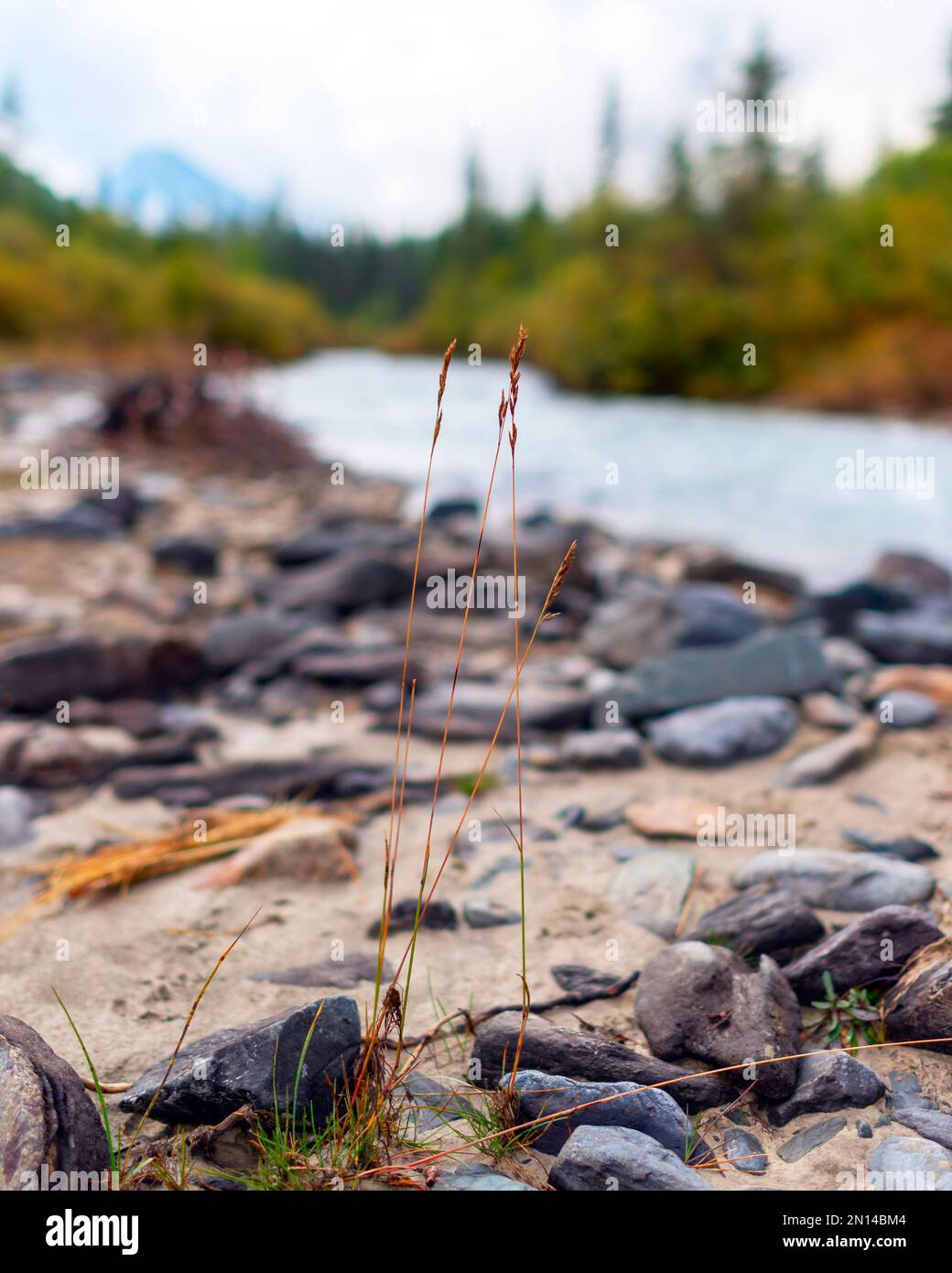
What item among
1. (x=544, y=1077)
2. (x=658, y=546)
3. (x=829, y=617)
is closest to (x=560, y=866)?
(x=544, y=1077)

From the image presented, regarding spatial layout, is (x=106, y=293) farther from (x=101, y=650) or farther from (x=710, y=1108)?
(x=710, y=1108)

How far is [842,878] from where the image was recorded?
2.31 m

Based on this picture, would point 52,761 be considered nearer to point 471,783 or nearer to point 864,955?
point 471,783

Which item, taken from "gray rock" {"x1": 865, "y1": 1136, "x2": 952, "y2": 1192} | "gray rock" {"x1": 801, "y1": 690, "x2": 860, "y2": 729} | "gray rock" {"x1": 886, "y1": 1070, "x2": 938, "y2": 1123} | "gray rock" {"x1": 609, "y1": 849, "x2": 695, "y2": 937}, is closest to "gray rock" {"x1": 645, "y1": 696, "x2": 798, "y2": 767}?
"gray rock" {"x1": 801, "y1": 690, "x2": 860, "y2": 729}

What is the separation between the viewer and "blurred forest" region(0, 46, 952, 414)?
28.2 meters

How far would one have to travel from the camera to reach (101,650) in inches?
155

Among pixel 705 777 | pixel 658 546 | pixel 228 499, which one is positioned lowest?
pixel 705 777

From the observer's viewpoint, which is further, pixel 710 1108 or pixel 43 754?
pixel 43 754

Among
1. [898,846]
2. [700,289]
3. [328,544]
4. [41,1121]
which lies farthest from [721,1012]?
[700,289]

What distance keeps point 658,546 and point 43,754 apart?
18.1ft

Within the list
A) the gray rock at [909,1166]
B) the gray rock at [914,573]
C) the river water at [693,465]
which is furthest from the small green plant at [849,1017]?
the gray rock at [914,573]

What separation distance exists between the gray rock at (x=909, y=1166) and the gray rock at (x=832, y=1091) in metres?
0.11

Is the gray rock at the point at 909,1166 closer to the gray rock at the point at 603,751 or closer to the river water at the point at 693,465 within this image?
the gray rock at the point at 603,751
